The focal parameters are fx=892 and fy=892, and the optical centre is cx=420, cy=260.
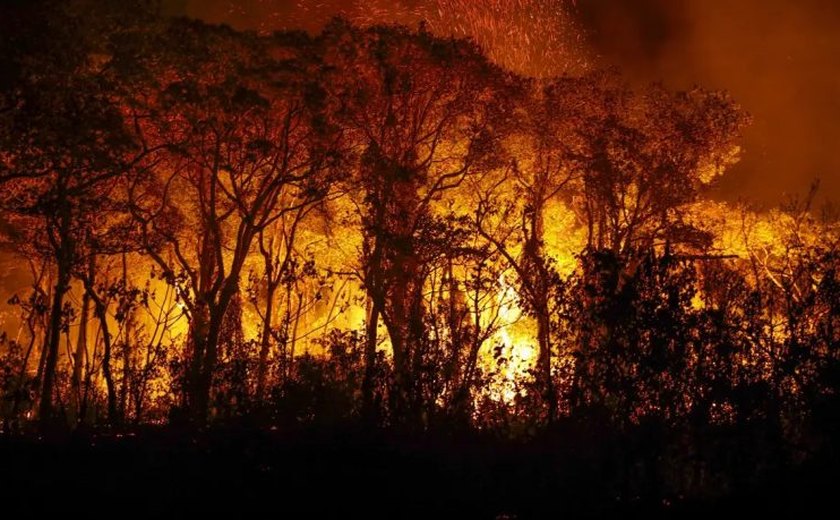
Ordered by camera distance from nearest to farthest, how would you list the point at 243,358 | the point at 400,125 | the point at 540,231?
the point at 243,358, the point at 400,125, the point at 540,231

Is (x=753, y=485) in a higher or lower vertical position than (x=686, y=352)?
lower

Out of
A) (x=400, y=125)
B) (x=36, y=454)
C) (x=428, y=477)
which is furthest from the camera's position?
(x=400, y=125)

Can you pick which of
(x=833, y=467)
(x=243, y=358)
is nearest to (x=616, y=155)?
(x=243, y=358)

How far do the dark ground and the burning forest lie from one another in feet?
0.12

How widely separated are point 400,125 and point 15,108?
9544mm

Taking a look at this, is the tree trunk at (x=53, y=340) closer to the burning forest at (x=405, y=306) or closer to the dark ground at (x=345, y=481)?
the burning forest at (x=405, y=306)

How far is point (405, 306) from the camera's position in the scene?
1777cm

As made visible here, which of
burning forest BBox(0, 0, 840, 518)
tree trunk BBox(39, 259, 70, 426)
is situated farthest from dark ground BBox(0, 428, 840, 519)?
tree trunk BBox(39, 259, 70, 426)

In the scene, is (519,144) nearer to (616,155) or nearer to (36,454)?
(616,155)

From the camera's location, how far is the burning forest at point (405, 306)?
8641mm

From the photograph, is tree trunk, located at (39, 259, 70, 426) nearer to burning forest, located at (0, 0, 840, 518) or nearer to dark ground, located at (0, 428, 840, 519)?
burning forest, located at (0, 0, 840, 518)

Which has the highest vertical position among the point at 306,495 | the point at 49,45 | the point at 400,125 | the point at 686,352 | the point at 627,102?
the point at 627,102

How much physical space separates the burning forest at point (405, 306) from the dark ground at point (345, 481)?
0.04 meters

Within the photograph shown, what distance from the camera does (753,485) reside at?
27.4 feet
